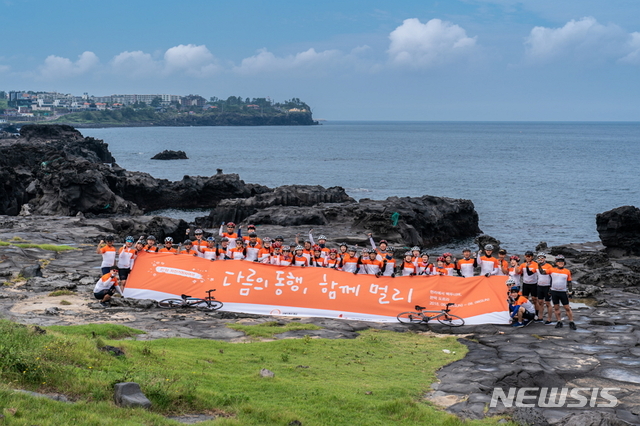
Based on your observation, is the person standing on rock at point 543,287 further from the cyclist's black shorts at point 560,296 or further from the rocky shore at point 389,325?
the rocky shore at point 389,325

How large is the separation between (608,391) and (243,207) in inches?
2050

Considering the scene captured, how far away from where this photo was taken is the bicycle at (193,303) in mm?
20781

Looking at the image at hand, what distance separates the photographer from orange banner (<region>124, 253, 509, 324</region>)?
19922 mm

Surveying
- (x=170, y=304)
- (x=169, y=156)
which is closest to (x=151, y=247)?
(x=170, y=304)

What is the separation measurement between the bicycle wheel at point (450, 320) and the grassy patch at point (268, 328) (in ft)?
13.6

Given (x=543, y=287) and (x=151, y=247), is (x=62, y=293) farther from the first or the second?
(x=543, y=287)

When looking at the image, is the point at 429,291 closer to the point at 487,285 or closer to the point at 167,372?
the point at 487,285

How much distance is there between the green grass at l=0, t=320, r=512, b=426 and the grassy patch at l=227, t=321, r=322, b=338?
1.52 m

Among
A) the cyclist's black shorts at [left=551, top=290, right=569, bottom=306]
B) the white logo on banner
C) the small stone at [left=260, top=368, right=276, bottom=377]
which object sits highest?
the cyclist's black shorts at [left=551, top=290, right=569, bottom=306]

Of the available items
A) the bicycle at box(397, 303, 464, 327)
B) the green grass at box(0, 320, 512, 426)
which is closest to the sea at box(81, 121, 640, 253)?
the bicycle at box(397, 303, 464, 327)

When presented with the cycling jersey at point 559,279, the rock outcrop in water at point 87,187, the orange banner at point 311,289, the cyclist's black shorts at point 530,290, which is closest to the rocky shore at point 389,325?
the rock outcrop in water at point 87,187

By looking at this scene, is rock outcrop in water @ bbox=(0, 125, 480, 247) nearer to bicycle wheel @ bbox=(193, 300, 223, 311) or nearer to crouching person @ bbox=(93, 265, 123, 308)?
crouching person @ bbox=(93, 265, 123, 308)

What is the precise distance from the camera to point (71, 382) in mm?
10922

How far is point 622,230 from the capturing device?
40375mm
